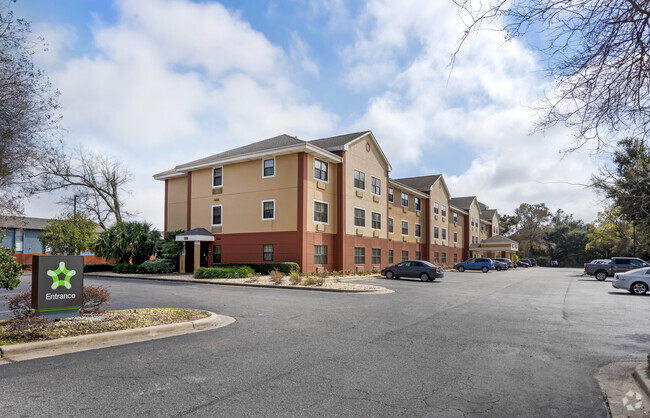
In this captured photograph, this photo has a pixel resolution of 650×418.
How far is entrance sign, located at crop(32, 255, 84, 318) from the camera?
8.66 meters

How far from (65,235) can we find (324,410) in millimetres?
46476

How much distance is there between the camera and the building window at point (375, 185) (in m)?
37.9

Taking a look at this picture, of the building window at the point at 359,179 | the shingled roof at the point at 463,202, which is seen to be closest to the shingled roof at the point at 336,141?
the building window at the point at 359,179

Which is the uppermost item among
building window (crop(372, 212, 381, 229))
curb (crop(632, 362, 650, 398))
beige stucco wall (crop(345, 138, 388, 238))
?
beige stucco wall (crop(345, 138, 388, 238))

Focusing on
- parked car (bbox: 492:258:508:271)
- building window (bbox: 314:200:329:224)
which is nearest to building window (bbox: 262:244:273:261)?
building window (bbox: 314:200:329:224)

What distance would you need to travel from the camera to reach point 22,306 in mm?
8992

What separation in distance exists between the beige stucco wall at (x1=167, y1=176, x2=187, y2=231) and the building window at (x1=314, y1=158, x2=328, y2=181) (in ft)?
45.9

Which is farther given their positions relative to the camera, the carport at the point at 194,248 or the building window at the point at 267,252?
the carport at the point at 194,248

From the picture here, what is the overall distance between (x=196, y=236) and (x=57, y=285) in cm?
2408

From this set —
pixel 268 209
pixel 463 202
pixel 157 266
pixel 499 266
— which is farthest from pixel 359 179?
pixel 463 202

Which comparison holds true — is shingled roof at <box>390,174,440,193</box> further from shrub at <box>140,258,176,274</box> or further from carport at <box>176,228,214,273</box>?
shrub at <box>140,258,176,274</box>

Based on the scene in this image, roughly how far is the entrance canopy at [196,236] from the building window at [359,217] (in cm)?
1169

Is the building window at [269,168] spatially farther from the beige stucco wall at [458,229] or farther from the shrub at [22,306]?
the beige stucco wall at [458,229]

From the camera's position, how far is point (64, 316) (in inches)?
358
